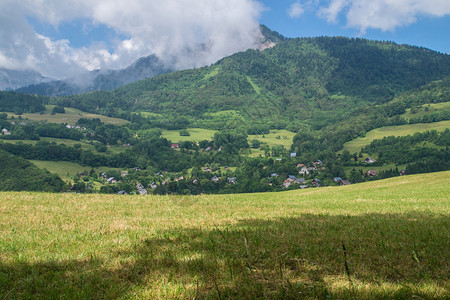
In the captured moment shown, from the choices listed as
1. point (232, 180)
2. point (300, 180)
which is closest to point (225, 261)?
point (232, 180)

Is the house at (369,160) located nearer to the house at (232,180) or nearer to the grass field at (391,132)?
the grass field at (391,132)

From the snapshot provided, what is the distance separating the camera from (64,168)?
386 feet

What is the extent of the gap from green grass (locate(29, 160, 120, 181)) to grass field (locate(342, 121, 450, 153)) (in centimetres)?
14156

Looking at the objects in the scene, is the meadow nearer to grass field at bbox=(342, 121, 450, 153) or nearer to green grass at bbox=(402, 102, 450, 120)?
grass field at bbox=(342, 121, 450, 153)

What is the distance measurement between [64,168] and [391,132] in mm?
189532

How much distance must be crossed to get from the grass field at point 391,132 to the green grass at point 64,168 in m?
142

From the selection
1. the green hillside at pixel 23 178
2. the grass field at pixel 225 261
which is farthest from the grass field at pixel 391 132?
the grass field at pixel 225 261

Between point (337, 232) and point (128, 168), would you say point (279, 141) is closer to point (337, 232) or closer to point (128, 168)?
point (128, 168)

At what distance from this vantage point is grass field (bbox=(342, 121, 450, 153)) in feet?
Result: 520

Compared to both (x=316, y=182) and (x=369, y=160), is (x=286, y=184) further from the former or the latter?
(x=369, y=160)

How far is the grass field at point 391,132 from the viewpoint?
159 meters

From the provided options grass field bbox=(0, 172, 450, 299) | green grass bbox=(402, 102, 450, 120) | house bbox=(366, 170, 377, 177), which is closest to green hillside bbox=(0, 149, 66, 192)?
grass field bbox=(0, 172, 450, 299)

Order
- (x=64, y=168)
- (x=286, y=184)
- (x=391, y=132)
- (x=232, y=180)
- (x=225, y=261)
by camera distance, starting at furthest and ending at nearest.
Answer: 1. (x=391, y=132)
2. (x=232, y=180)
3. (x=64, y=168)
4. (x=286, y=184)
5. (x=225, y=261)

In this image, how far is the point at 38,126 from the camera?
17500 cm
